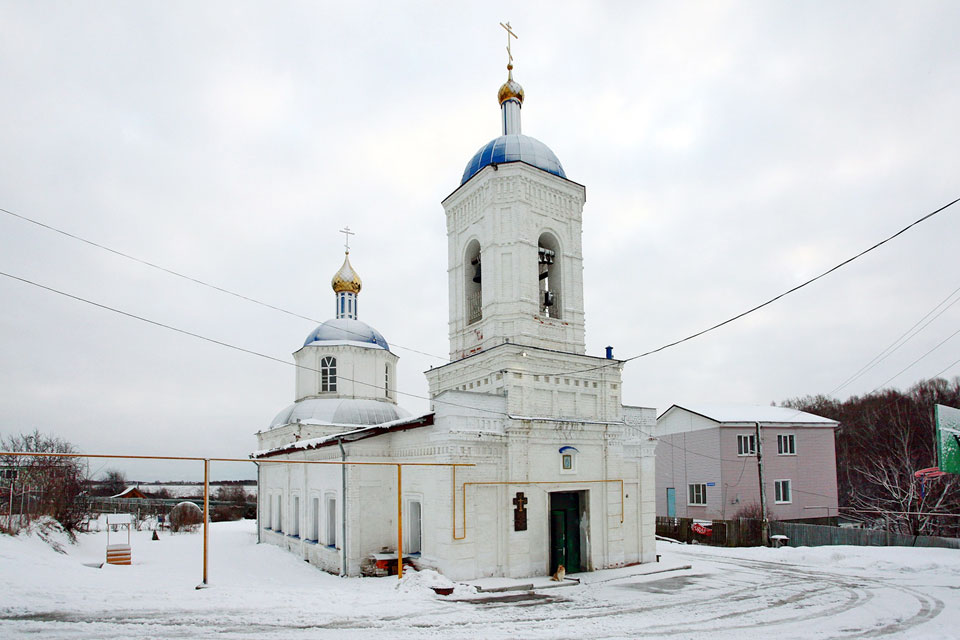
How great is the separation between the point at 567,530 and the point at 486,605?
15.7ft

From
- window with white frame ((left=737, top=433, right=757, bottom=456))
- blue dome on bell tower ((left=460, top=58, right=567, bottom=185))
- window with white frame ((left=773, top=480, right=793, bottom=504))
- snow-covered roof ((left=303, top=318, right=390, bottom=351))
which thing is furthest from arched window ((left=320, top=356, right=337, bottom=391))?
window with white frame ((left=773, top=480, right=793, bottom=504))

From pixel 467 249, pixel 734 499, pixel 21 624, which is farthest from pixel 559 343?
pixel 734 499

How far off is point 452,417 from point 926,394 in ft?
191

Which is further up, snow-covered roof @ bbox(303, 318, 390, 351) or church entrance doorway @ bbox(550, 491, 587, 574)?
snow-covered roof @ bbox(303, 318, 390, 351)

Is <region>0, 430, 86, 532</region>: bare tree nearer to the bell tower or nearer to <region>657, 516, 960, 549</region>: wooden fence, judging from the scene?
the bell tower

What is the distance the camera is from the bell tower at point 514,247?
17.8 m

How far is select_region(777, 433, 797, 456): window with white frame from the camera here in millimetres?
33219

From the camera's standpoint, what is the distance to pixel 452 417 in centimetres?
1540

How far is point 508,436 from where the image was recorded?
16.2 meters

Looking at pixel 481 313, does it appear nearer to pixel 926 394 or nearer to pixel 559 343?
pixel 559 343

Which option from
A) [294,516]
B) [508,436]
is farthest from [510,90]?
[294,516]

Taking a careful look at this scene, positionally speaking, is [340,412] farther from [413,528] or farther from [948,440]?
[948,440]

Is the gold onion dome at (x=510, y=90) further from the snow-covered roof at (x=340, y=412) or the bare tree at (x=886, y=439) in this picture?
the bare tree at (x=886, y=439)

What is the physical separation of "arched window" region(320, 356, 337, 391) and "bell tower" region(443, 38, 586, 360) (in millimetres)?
11179
